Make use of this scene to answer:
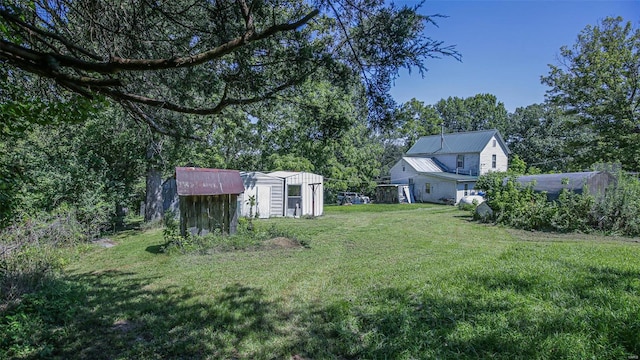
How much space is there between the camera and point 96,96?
10.1 ft

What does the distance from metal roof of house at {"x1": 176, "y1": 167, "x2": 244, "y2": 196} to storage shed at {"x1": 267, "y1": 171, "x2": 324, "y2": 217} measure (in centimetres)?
727

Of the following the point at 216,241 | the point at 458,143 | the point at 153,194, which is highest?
the point at 458,143

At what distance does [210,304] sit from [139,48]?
3289 millimetres

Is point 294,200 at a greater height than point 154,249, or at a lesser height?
greater

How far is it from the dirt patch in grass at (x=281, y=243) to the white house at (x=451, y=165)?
20126 millimetres

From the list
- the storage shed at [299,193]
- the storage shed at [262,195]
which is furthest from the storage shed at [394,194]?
the storage shed at [262,195]

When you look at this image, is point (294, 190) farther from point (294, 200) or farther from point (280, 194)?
point (280, 194)

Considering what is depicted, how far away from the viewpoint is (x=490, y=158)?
29.1 m

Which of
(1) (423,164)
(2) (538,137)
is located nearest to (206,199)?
(1) (423,164)

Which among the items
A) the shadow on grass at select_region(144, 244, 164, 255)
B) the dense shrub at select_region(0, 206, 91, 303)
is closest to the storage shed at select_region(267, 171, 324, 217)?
the shadow on grass at select_region(144, 244, 164, 255)

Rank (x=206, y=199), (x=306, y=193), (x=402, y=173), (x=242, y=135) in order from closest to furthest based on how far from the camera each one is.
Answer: (x=206, y=199) → (x=306, y=193) → (x=242, y=135) → (x=402, y=173)

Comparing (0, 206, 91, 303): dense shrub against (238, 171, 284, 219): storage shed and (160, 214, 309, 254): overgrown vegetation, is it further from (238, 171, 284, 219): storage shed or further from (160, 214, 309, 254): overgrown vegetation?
(238, 171, 284, 219): storage shed

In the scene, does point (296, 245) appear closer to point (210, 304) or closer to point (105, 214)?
point (210, 304)

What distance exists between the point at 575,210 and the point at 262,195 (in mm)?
12308
